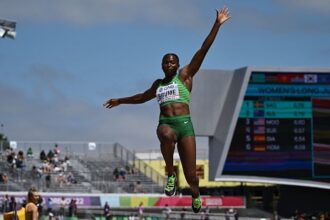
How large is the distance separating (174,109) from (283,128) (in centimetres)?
3631

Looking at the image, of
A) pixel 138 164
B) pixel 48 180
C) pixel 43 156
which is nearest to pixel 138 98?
pixel 48 180

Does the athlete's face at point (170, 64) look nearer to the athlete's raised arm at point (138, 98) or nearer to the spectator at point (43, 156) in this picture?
the athlete's raised arm at point (138, 98)

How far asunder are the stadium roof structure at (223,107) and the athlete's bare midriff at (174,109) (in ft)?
118

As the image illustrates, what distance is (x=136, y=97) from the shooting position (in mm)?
12438

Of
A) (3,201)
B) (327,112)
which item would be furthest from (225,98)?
(3,201)

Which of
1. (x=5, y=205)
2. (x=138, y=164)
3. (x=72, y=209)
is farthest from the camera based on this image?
(x=138, y=164)

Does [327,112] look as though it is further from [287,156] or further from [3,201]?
[3,201]

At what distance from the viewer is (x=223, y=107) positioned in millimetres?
49594

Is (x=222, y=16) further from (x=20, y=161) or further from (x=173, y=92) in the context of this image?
(x=20, y=161)

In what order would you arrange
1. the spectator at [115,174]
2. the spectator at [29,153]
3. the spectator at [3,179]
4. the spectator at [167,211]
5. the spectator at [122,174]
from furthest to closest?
the spectator at [122,174]
the spectator at [115,174]
the spectator at [29,153]
the spectator at [3,179]
the spectator at [167,211]

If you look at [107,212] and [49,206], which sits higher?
[49,206]

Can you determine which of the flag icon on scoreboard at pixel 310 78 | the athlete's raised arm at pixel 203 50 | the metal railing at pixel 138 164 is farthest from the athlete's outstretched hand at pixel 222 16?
the metal railing at pixel 138 164

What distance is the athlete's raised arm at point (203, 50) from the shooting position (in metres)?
11.6

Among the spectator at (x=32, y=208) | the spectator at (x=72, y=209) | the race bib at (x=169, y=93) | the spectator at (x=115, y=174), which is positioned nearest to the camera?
the race bib at (x=169, y=93)
